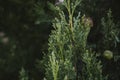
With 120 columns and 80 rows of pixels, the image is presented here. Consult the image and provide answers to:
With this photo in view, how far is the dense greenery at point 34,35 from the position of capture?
2.92 meters

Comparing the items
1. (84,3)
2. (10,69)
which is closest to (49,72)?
(84,3)

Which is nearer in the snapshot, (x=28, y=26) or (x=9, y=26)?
(x=28, y=26)

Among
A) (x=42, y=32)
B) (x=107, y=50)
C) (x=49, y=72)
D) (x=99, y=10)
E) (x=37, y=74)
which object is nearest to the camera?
(x=49, y=72)

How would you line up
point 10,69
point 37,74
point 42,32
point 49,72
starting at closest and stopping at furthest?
point 49,72
point 37,74
point 42,32
point 10,69

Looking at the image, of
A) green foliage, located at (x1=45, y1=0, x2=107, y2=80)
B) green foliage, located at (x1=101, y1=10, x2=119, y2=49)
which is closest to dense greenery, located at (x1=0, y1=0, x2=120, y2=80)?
green foliage, located at (x1=101, y1=10, x2=119, y2=49)

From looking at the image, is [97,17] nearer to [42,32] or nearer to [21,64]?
[42,32]

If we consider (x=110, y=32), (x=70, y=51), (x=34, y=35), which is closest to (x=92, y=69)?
(x=70, y=51)

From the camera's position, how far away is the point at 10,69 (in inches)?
189

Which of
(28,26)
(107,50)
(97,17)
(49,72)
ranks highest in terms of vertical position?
(28,26)

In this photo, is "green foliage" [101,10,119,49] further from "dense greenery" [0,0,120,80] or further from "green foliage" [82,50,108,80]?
"green foliage" [82,50,108,80]

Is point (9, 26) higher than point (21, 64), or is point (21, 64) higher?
point (9, 26)

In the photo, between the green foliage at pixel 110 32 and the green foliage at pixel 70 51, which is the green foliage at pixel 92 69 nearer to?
the green foliage at pixel 70 51

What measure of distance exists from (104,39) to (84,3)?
388 mm

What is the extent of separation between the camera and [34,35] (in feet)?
15.2
